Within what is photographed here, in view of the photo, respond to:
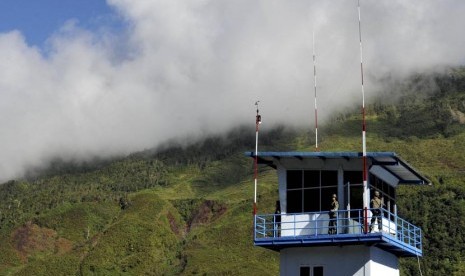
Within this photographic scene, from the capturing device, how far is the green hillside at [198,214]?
114 metres

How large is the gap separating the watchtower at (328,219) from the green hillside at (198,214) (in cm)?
7043

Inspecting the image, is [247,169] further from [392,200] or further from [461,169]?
[392,200]

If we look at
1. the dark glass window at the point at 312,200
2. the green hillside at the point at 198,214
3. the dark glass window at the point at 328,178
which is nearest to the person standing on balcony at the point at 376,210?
the dark glass window at the point at 328,178

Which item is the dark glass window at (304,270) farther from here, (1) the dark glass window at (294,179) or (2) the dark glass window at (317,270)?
(1) the dark glass window at (294,179)

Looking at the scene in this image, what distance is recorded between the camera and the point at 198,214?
152250 millimetres

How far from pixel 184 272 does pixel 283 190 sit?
88106 mm

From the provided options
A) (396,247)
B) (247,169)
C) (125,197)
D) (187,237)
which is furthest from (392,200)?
(247,169)

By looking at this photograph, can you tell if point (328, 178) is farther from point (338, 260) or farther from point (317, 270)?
point (317, 270)

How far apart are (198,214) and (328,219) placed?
124498 millimetres

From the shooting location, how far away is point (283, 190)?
30.7m

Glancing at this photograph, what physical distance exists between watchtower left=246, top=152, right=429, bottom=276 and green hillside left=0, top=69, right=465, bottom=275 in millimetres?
70433

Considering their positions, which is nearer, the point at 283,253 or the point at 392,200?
the point at 283,253

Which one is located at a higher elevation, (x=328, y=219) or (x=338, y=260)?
(x=328, y=219)

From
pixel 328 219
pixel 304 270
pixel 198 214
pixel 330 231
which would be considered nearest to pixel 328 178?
pixel 328 219
